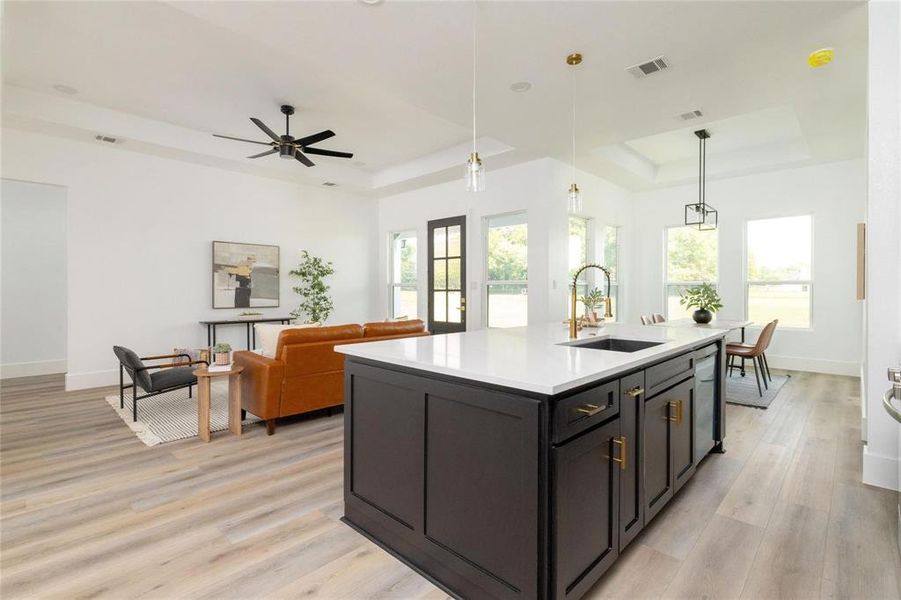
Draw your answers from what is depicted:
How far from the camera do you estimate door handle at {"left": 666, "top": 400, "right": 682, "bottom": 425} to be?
7.42 feet

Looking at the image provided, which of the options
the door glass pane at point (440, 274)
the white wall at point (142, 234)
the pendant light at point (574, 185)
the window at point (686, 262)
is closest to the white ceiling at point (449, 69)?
the pendant light at point (574, 185)

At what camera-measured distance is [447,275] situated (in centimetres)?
702

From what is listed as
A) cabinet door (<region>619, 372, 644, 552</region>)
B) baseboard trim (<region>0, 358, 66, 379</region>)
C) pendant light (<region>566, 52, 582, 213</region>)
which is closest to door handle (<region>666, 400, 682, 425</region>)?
cabinet door (<region>619, 372, 644, 552</region>)

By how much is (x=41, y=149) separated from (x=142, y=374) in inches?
128

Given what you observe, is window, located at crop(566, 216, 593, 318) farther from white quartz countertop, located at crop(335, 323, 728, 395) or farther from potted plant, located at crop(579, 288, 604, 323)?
white quartz countertop, located at crop(335, 323, 728, 395)

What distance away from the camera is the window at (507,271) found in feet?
20.0

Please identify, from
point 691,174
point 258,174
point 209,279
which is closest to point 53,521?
point 209,279

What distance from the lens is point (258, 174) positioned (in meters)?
6.56

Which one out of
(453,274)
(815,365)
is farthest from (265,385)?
(815,365)

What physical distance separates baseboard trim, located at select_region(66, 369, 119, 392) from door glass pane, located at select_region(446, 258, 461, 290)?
4585mm

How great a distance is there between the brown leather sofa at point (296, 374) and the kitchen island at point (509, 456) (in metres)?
1.63

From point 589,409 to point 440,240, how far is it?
226 inches

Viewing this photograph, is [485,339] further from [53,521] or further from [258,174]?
[258,174]

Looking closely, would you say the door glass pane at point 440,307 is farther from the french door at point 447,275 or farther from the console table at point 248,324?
the console table at point 248,324
